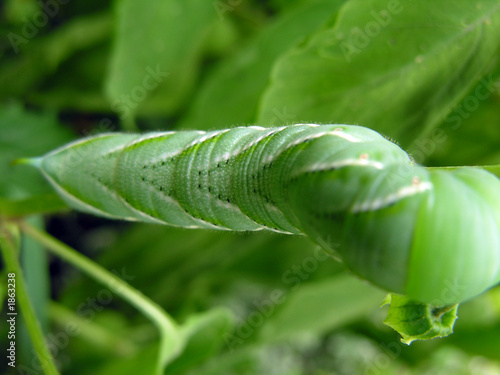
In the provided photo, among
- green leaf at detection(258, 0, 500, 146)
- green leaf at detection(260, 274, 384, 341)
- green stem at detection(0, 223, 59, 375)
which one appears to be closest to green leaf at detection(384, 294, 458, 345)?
green leaf at detection(258, 0, 500, 146)

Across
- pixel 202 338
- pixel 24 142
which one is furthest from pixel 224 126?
pixel 24 142

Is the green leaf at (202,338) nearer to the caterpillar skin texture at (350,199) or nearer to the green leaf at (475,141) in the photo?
the caterpillar skin texture at (350,199)

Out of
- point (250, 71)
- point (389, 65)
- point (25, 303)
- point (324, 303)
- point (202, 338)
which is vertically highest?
point (389, 65)

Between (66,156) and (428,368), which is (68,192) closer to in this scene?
(66,156)

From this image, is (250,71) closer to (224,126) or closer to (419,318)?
(224,126)

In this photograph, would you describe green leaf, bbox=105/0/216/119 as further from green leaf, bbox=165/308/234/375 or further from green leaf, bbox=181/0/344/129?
green leaf, bbox=165/308/234/375

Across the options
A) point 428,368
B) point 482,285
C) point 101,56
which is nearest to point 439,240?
point 482,285
